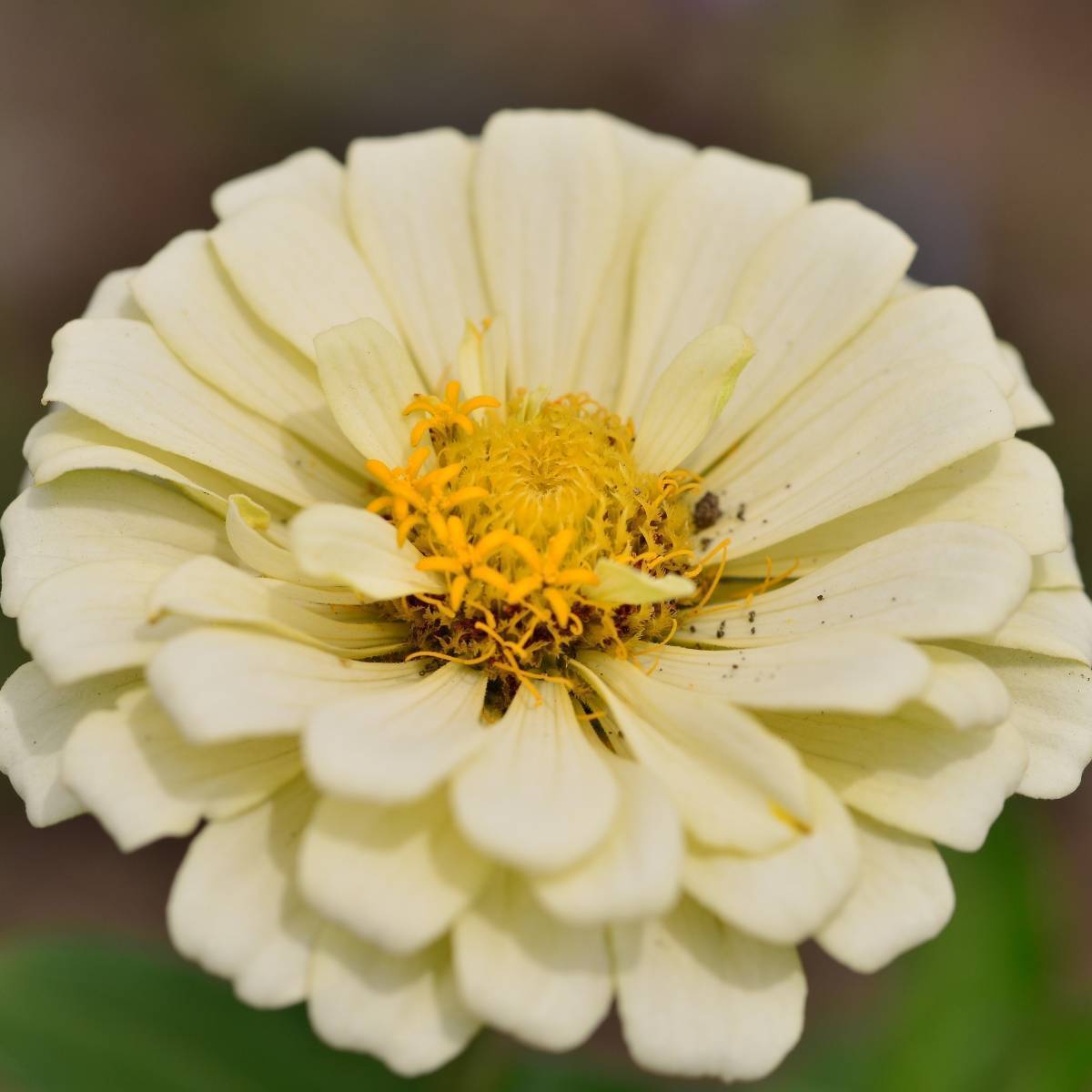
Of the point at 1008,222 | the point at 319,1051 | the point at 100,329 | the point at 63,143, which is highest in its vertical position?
the point at 100,329

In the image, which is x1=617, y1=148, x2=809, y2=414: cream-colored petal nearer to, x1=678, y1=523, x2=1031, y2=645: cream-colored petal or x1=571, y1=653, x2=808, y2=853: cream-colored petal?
x1=678, y1=523, x2=1031, y2=645: cream-colored petal

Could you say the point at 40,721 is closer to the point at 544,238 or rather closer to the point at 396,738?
the point at 396,738

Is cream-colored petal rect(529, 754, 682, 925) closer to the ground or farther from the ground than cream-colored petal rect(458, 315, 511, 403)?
closer to the ground

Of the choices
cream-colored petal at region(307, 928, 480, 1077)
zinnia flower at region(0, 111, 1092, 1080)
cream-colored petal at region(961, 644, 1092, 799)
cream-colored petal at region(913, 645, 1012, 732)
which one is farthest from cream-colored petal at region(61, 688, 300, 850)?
cream-colored petal at region(961, 644, 1092, 799)

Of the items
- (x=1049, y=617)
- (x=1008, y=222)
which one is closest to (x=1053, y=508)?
(x=1049, y=617)

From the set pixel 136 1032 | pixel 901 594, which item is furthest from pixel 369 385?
pixel 136 1032

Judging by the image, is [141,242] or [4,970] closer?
[4,970]

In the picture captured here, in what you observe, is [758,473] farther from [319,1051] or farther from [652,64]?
[652,64]
